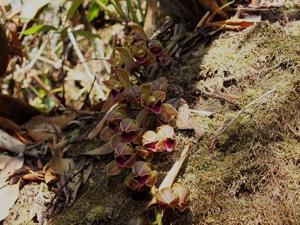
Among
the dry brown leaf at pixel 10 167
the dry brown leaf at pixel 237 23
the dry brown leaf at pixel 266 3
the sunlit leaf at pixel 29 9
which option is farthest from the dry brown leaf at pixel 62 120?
the dry brown leaf at pixel 266 3

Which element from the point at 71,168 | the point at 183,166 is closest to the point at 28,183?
the point at 71,168

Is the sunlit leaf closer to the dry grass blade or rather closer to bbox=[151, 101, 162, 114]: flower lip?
bbox=[151, 101, 162, 114]: flower lip

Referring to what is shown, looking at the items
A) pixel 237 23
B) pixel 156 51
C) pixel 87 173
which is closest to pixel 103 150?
pixel 87 173

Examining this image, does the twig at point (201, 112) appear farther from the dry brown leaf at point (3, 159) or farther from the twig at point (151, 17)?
the dry brown leaf at point (3, 159)

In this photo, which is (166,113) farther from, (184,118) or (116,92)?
(116,92)

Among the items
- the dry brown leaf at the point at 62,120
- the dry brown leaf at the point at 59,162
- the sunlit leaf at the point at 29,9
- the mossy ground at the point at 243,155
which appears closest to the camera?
the mossy ground at the point at 243,155

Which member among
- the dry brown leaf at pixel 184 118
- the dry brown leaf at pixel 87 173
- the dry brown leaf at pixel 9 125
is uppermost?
the dry brown leaf at pixel 9 125

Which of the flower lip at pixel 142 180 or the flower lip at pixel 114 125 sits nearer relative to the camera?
the flower lip at pixel 142 180

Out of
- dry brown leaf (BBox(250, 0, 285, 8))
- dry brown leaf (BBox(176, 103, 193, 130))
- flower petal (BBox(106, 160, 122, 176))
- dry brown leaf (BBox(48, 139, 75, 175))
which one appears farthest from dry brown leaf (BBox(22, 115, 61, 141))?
dry brown leaf (BBox(250, 0, 285, 8))
